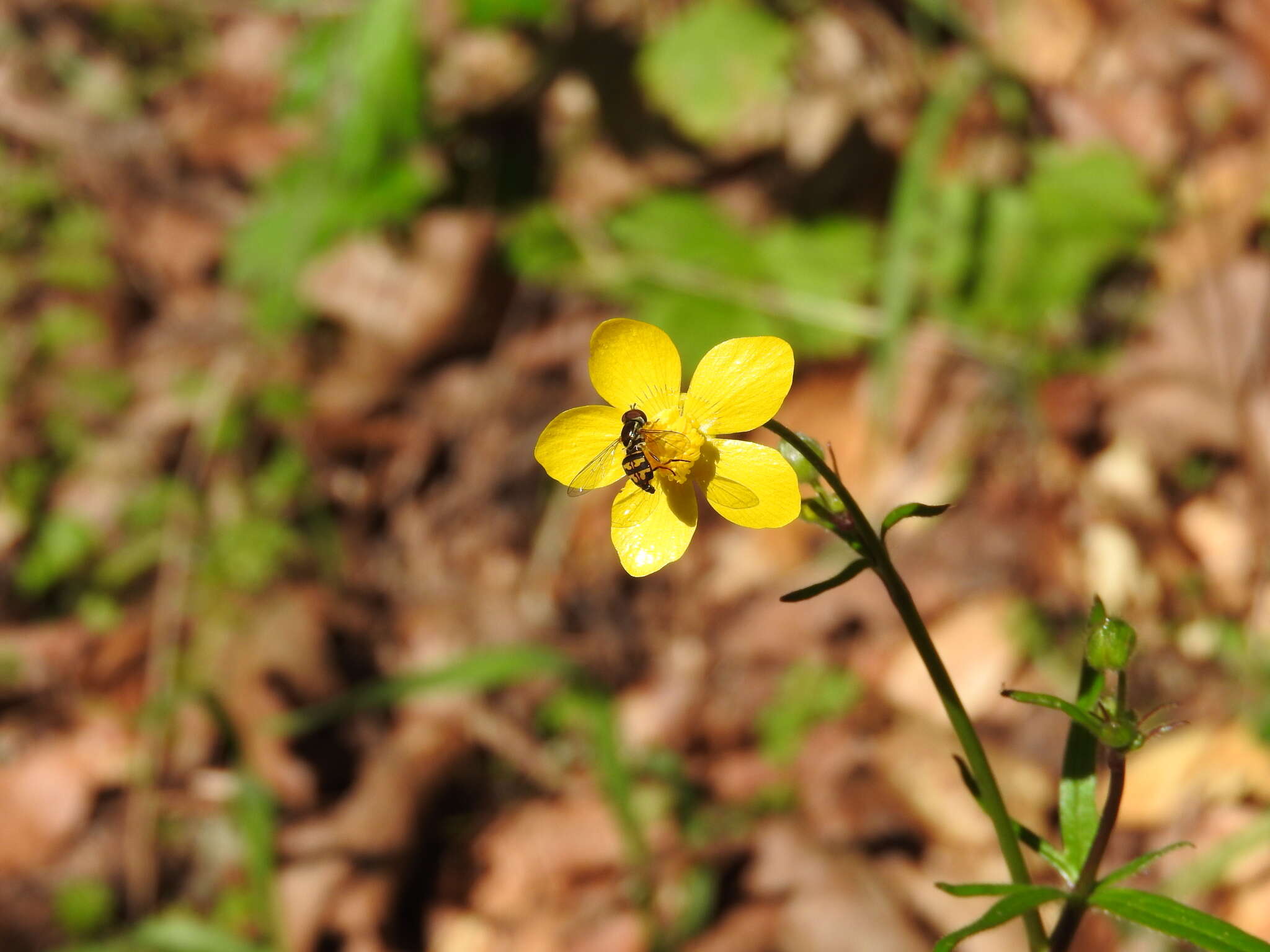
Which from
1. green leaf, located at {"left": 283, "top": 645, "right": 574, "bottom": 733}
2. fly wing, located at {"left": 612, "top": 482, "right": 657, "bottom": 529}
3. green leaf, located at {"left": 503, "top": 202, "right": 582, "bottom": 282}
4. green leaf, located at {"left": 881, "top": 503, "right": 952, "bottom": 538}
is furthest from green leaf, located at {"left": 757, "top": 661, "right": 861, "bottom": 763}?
green leaf, located at {"left": 881, "top": 503, "right": 952, "bottom": 538}

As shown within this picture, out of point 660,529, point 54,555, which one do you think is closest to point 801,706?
point 660,529

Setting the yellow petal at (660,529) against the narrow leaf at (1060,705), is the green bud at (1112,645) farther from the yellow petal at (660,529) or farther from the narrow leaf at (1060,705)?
the yellow petal at (660,529)

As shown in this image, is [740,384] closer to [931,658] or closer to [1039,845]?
[931,658]

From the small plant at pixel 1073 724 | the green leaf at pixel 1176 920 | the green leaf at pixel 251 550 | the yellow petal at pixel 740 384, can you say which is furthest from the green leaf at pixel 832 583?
the green leaf at pixel 251 550

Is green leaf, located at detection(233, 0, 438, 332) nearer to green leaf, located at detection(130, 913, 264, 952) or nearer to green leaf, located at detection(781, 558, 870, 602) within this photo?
green leaf, located at detection(130, 913, 264, 952)

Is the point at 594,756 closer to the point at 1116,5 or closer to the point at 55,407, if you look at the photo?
the point at 55,407
